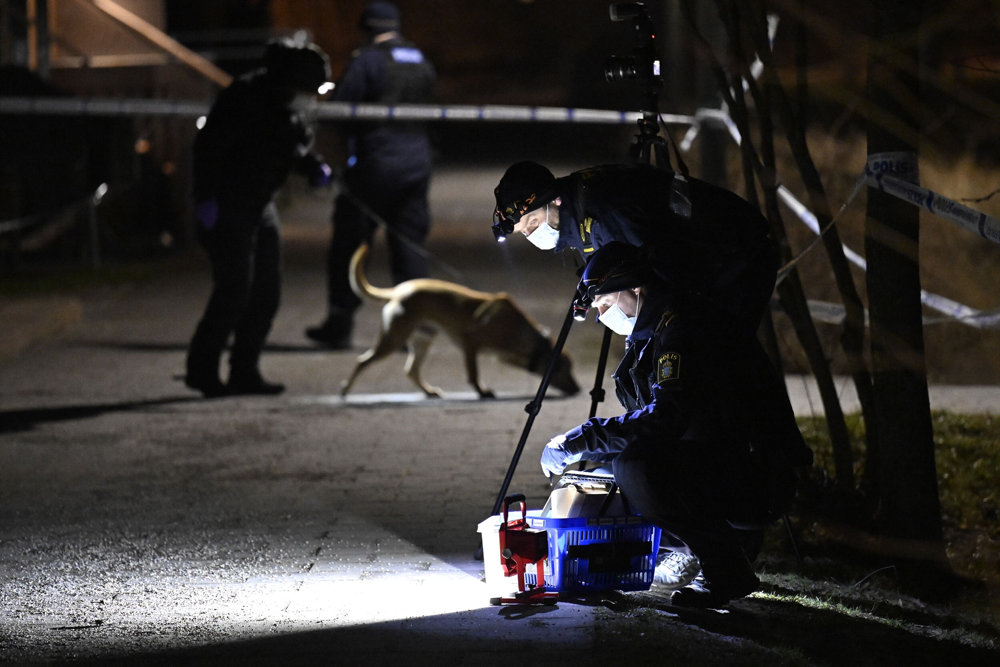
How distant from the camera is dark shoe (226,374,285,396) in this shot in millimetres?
9305

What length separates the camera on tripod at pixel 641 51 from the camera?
557 centimetres

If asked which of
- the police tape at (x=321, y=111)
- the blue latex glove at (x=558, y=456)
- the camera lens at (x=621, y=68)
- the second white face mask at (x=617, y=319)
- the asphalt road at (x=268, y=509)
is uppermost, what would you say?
the police tape at (x=321, y=111)

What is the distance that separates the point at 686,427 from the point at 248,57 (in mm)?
23871

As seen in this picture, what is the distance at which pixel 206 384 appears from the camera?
9.12 m

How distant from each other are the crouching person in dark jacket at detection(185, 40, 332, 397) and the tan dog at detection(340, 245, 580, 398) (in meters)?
0.95

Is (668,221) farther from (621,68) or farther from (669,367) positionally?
(621,68)

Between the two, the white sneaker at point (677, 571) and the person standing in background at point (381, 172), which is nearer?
the white sneaker at point (677, 571)

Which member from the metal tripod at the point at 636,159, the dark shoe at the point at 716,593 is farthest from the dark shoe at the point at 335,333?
the dark shoe at the point at 716,593

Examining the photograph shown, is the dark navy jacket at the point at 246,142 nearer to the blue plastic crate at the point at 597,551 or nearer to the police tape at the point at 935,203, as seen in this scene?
the police tape at the point at 935,203

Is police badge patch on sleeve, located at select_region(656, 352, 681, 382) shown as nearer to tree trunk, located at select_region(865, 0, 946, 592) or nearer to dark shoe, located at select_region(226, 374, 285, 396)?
tree trunk, located at select_region(865, 0, 946, 592)

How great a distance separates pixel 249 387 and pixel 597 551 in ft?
16.9

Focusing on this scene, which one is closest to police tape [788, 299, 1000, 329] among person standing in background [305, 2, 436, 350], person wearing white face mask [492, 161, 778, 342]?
person wearing white face mask [492, 161, 778, 342]

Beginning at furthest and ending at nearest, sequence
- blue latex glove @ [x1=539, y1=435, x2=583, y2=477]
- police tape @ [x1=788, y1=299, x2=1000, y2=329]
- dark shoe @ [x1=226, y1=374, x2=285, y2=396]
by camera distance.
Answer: dark shoe @ [x1=226, y1=374, x2=285, y2=396]
police tape @ [x1=788, y1=299, x2=1000, y2=329]
blue latex glove @ [x1=539, y1=435, x2=583, y2=477]

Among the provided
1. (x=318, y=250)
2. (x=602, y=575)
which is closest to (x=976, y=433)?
(x=602, y=575)
